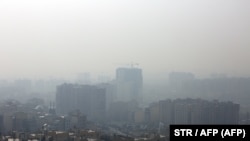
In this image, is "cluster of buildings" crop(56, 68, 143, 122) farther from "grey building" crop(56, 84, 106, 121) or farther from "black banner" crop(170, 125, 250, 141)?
"black banner" crop(170, 125, 250, 141)

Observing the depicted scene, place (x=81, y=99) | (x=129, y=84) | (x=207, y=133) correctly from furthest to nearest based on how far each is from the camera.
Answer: (x=129, y=84) < (x=81, y=99) < (x=207, y=133)

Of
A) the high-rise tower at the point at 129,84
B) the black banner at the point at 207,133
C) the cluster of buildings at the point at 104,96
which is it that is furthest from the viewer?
the high-rise tower at the point at 129,84

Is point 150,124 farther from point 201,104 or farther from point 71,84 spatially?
point 71,84

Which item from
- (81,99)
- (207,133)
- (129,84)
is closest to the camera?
(207,133)

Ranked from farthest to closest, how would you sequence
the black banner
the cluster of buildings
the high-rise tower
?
1. the high-rise tower
2. the cluster of buildings
3. the black banner

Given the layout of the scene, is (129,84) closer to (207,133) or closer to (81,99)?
(81,99)

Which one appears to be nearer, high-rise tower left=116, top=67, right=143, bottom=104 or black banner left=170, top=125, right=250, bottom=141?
black banner left=170, top=125, right=250, bottom=141

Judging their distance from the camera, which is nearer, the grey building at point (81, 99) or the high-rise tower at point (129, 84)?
the grey building at point (81, 99)

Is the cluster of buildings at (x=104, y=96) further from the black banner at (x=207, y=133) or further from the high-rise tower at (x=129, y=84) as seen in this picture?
the black banner at (x=207, y=133)

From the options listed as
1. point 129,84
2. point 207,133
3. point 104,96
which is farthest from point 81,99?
point 207,133

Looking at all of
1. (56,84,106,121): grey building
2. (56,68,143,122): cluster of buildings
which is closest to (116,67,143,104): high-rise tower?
(56,68,143,122): cluster of buildings

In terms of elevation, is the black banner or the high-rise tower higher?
the high-rise tower

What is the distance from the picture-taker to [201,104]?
275 inches

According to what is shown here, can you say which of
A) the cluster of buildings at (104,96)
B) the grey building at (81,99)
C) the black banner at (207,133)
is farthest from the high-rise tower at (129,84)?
the black banner at (207,133)
